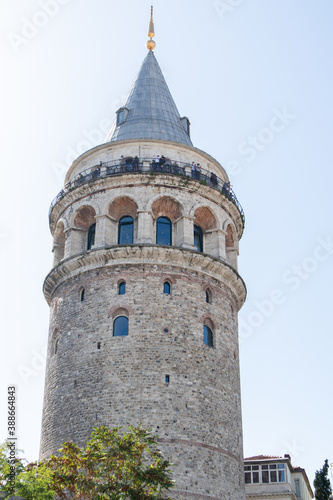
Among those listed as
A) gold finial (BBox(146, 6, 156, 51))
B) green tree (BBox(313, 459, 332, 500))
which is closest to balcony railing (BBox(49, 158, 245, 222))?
gold finial (BBox(146, 6, 156, 51))

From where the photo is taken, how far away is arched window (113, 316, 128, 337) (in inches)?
1288

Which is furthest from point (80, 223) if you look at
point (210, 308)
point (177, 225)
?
point (210, 308)

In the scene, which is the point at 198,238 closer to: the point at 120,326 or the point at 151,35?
the point at 120,326

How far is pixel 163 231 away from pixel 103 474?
1474 centimetres

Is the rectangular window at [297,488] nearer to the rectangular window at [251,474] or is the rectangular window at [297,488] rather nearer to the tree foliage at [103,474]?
the rectangular window at [251,474]

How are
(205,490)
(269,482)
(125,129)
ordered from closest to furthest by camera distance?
(205,490) < (125,129) < (269,482)

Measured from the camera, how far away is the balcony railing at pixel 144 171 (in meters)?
37.1

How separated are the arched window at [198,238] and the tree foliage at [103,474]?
44.9 ft

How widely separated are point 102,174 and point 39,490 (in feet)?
60.0

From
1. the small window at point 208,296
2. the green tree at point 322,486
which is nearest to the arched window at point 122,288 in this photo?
the small window at point 208,296

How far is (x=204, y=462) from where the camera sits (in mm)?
30516

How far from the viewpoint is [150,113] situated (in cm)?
4106

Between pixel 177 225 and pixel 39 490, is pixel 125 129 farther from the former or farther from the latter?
pixel 39 490

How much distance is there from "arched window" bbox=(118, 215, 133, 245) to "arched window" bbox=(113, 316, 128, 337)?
4.29 metres
